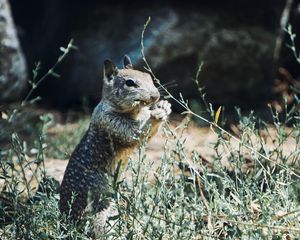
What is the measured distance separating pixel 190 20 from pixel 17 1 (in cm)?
238

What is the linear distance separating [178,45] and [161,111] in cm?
454

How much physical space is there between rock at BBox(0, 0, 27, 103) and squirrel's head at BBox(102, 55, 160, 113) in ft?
11.0

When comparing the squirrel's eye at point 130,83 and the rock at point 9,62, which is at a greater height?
the squirrel's eye at point 130,83

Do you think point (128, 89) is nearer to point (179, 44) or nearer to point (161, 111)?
point (161, 111)

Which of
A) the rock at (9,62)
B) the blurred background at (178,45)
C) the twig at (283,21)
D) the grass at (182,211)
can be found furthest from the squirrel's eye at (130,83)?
the twig at (283,21)

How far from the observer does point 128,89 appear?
5301 millimetres

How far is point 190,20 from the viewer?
977cm

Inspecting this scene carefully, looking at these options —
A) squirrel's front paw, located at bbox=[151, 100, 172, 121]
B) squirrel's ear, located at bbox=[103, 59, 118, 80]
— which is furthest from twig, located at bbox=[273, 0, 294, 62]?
squirrel's front paw, located at bbox=[151, 100, 172, 121]

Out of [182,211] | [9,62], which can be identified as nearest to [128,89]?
[182,211]

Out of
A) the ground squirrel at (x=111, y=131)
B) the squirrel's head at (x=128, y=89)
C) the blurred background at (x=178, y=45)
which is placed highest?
the squirrel's head at (x=128, y=89)

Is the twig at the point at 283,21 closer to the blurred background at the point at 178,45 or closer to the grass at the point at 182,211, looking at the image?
the blurred background at the point at 178,45

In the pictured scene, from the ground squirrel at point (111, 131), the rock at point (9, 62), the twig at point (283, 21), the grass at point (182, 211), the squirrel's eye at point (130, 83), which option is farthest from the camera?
the twig at point (283, 21)

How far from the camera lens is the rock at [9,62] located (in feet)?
28.3

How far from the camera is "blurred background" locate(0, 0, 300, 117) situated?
970 cm
